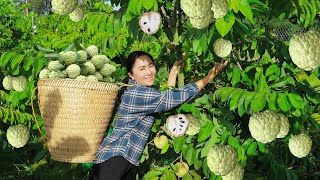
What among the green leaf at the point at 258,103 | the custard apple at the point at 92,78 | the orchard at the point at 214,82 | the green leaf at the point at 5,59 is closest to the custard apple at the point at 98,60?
the orchard at the point at 214,82

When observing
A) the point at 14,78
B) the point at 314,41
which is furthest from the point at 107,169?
the point at 314,41

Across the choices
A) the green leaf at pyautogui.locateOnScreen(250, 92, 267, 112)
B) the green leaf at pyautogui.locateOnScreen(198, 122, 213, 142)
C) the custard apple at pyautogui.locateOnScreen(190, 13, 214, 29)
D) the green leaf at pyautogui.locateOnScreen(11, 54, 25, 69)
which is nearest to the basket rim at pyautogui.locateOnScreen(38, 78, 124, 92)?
the green leaf at pyautogui.locateOnScreen(11, 54, 25, 69)

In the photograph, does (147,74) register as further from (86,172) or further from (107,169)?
(86,172)

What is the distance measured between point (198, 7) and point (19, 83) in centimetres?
155

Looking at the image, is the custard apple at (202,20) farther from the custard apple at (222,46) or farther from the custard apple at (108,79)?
the custard apple at (108,79)

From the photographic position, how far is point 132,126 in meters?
2.83

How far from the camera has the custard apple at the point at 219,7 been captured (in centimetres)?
182

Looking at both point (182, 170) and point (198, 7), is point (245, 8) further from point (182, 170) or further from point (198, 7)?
point (182, 170)

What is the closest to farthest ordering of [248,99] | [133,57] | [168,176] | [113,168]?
1. [248,99]
2. [168,176]
3. [113,168]
4. [133,57]

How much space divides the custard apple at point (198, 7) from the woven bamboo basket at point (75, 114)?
92cm

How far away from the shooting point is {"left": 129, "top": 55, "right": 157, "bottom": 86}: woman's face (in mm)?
2918

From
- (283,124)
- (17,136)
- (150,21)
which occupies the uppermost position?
(150,21)

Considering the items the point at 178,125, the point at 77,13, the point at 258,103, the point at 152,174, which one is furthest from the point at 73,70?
the point at 258,103

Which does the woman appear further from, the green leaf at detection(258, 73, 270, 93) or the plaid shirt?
the green leaf at detection(258, 73, 270, 93)
